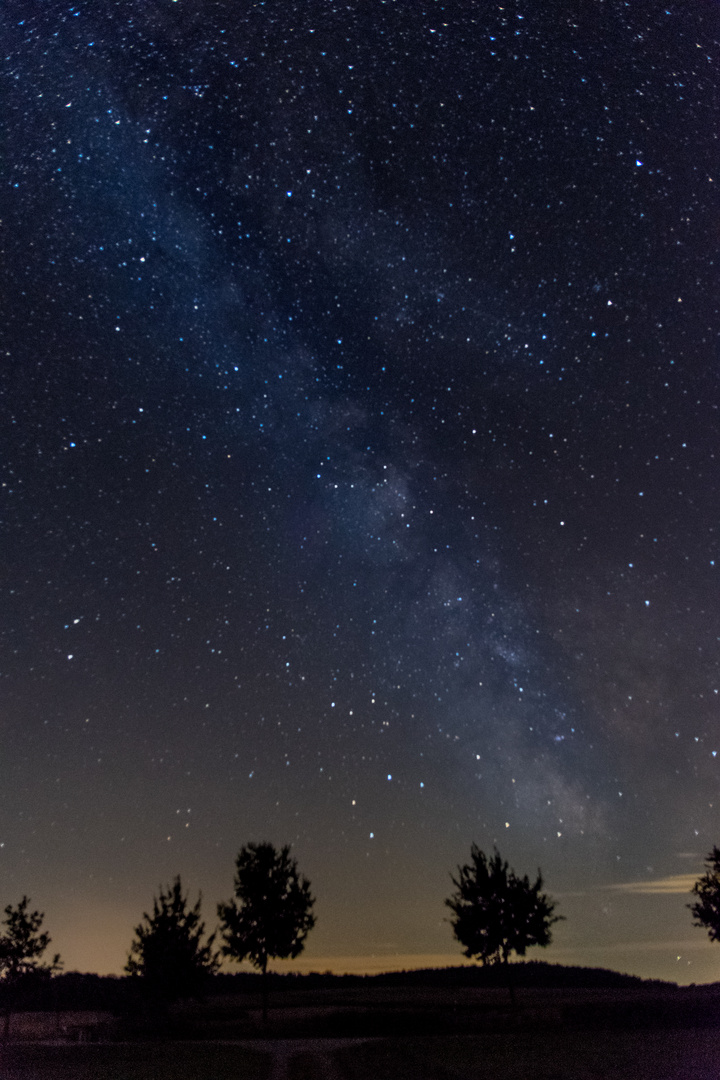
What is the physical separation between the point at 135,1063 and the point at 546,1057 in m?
10.2

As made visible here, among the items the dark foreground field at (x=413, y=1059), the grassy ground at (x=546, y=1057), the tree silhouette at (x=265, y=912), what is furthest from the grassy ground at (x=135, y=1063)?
the tree silhouette at (x=265, y=912)

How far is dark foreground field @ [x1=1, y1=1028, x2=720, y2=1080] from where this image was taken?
14750 mm

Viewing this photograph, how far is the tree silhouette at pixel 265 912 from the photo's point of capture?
34625mm

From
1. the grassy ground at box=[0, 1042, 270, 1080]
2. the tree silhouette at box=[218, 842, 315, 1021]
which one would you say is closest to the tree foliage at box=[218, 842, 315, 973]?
the tree silhouette at box=[218, 842, 315, 1021]

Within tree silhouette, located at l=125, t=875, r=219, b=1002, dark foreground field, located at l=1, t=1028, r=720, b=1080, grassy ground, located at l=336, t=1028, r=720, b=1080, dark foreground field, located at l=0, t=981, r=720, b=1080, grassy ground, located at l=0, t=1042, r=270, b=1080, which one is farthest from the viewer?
tree silhouette, located at l=125, t=875, r=219, b=1002

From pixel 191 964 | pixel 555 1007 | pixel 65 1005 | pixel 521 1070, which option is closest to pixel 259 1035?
pixel 191 964

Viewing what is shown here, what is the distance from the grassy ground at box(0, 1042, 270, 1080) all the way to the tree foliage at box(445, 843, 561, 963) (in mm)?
14559

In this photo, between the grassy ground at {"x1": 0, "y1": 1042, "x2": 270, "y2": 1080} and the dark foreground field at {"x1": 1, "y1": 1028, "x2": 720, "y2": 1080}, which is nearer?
the dark foreground field at {"x1": 1, "y1": 1028, "x2": 720, "y2": 1080}

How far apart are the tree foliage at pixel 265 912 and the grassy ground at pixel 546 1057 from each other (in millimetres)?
13816

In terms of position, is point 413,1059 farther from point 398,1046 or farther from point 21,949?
point 21,949

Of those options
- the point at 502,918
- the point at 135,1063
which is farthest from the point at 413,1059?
the point at 502,918

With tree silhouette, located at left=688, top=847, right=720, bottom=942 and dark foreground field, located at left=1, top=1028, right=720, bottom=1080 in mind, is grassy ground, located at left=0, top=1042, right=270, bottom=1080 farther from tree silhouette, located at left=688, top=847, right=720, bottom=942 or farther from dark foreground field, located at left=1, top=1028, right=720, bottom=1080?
tree silhouette, located at left=688, top=847, right=720, bottom=942

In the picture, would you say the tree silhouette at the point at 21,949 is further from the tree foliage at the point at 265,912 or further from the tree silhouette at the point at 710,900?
the tree silhouette at the point at 710,900

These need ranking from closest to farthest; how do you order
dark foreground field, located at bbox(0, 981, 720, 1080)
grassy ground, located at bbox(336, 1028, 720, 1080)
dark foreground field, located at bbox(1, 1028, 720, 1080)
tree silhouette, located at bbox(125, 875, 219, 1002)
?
1. grassy ground, located at bbox(336, 1028, 720, 1080)
2. dark foreground field, located at bbox(1, 1028, 720, 1080)
3. dark foreground field, located at bbox(0, 981, 720, 1080)
4. tree silhouette, located at bbox(125, 875, 219, 1002)
